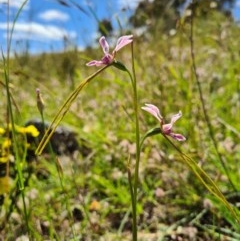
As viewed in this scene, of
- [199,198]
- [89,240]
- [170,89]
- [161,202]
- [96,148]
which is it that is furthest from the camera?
[170,89]

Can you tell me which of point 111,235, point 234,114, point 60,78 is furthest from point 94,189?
point 60,78

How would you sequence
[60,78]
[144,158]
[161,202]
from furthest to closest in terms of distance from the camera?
[60,78] → [144,158] → [161,202]

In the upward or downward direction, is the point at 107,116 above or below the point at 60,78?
below

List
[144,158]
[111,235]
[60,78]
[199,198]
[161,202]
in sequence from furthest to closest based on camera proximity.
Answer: [60,78], [144,158], [161,202], [199,198], [111,235]

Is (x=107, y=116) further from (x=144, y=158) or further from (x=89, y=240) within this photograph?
(x=89, y=240)

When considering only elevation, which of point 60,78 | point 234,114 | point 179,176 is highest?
point 60,78

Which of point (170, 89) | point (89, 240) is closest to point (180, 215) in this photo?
point (89, 240)

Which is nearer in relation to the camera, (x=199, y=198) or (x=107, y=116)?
(x=199, y=198)

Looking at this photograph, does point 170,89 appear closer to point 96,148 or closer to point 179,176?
point 96,148

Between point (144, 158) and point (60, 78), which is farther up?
point (60, 78)
